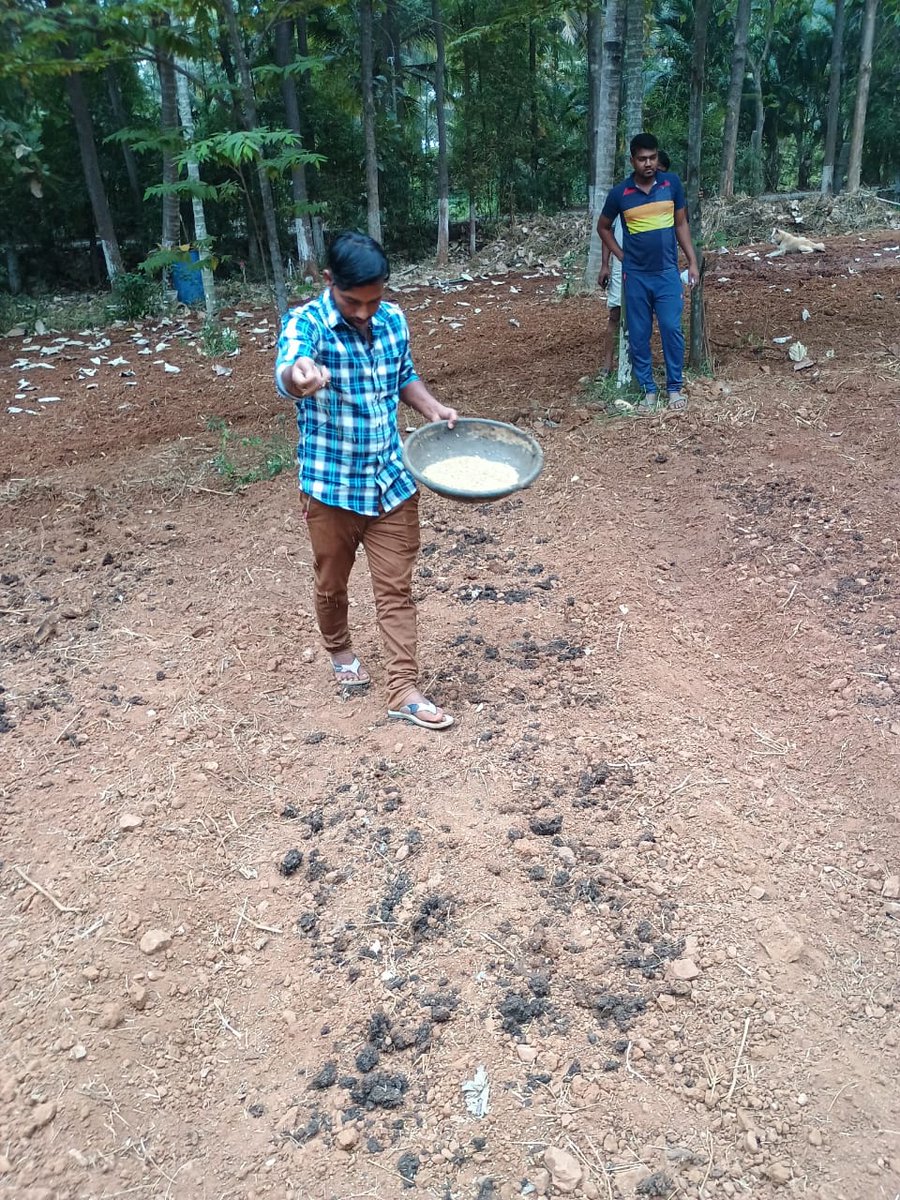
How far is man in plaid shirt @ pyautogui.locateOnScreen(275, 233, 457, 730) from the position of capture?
2.53 meters

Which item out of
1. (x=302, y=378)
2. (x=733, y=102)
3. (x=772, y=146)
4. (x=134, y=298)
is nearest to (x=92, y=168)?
(x=134, y=298)

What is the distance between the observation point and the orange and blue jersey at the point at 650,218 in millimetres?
5160

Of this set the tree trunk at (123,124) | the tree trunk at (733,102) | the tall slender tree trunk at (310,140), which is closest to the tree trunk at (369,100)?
the tall slender tree trunk at (310,140)

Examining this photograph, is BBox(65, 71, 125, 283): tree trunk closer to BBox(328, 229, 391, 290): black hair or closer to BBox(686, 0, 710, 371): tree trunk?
BBox(686, 0, 710, 371): tree trunk

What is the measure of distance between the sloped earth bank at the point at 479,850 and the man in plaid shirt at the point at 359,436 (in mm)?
413

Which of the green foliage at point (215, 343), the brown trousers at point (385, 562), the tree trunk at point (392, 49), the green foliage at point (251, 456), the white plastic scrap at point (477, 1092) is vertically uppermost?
the tree trunk at point (392, 49)

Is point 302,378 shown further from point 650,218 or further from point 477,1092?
point 650,218

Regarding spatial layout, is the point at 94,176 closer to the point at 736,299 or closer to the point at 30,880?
the point at 736,299

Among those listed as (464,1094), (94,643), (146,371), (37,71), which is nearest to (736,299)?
(146,371)

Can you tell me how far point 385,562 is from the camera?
2977 millimetres

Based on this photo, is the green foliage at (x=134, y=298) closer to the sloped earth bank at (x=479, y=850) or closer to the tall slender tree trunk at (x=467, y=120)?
the sloped earth bank at (x=479, y=850)

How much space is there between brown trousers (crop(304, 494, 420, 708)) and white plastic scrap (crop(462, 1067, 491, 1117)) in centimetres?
132

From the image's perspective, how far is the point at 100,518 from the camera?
4.95m

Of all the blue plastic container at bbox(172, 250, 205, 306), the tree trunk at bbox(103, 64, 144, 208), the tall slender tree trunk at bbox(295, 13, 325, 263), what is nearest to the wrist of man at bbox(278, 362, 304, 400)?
the blue plastic container at bbox(172, 250, 205, 306)
